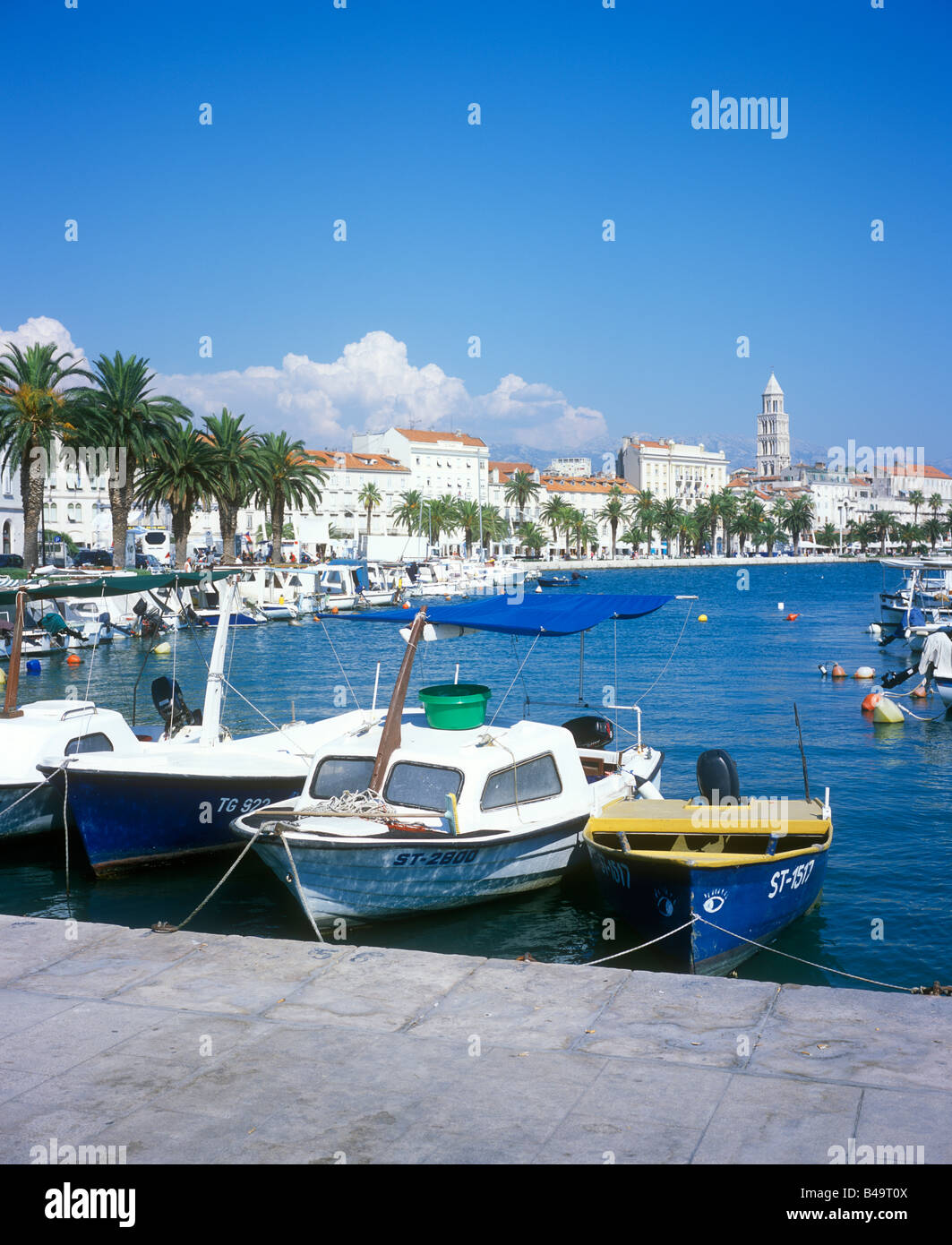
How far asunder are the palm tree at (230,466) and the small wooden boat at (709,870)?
5595 centimetres

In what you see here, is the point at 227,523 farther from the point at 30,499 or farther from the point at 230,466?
the point at 30,499

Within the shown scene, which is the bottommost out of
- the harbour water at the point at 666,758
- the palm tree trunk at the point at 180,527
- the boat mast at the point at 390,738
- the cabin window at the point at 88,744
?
the harbour water at the point at 666,758

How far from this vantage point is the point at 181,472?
208ft

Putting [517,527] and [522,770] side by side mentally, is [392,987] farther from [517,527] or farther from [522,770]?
[517,527]

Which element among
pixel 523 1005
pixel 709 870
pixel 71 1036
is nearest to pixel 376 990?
pixel 523 1005

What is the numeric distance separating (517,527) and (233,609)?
16604 centimetres

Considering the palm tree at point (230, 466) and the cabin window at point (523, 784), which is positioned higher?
the palm tree at point (230, 466)

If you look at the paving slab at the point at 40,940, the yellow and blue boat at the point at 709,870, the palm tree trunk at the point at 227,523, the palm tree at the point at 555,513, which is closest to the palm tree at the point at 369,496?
the palm tree at the point at 555,513

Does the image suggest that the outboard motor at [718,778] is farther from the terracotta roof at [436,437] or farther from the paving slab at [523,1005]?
the terracotta roof at [436,437]

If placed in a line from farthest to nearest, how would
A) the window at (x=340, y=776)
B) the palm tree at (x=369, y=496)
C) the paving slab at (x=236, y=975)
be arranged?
the palm tree at (x=369, y=496) → the window at (x=340, y=776) → the paving slab at (x=236, y=975)

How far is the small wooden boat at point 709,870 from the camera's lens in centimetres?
1186

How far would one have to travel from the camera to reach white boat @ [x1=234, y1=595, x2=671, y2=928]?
12.8 metres

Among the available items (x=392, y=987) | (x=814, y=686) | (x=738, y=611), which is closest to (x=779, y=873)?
(x=392, y=987)

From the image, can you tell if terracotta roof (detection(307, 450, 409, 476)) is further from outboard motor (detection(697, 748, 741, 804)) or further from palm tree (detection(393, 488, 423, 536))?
outboard motor (detection(697, 748, 741, 804))
